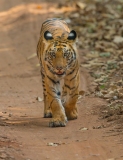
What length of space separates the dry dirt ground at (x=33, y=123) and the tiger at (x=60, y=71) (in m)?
0.21

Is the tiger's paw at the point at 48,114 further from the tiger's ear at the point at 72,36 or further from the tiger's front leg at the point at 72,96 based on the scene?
the tiger's ear at the point at 72,36

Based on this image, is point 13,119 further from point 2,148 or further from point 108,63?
point 108,63

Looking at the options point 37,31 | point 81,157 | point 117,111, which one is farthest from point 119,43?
point 81,157

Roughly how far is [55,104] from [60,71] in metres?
0.59

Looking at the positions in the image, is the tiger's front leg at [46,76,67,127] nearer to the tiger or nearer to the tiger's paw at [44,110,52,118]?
the tiger

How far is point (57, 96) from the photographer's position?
29.6ft

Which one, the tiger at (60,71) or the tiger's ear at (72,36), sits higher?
the tiger's ear at (72,36)

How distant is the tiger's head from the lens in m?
8.59

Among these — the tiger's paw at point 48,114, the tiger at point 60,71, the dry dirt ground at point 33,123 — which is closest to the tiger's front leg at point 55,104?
the tiger at point 60,71

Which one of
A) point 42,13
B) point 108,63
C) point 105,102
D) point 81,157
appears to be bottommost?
point 42,13

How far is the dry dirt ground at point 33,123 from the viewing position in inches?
274

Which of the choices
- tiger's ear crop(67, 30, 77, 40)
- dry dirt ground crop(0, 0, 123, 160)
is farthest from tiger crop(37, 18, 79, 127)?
dry dirt ground crop(0, 0, 123, 160)

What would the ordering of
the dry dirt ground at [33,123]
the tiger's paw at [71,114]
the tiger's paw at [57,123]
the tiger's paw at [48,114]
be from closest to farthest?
1. the dry dirt ground at [33,123]
2. the tiger's paw at [57,123]
3. the tiger's paw at [71,114]
4. the tiger's paw at [48,114]

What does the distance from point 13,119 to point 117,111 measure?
159cm
